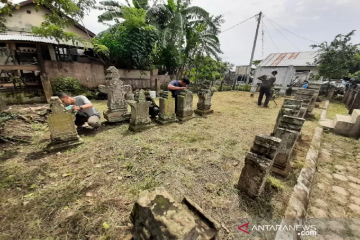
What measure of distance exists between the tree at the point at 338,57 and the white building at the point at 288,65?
336 centimetres

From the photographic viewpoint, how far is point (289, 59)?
16.6 metres

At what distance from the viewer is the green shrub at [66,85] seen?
22.5 feet

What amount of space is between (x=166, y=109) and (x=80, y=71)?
21.3 ft

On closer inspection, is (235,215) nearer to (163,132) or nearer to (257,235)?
(257,235)

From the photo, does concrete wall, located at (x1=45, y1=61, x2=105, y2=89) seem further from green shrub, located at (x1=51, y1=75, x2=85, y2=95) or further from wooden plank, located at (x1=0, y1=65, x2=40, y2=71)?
wooden plank, located at (x1=0, y1=65, x2=40, y2=71)

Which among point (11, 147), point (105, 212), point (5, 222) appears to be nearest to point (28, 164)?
point (11, 147)

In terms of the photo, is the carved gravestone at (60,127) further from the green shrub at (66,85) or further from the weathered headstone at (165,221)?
the green shrub at (66,85)

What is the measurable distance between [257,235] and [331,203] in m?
1.41

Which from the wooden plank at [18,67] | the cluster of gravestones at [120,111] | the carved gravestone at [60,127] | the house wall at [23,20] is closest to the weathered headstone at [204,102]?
the cluster of gravestones at [120,111]

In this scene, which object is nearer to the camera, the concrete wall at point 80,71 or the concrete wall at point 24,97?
the concrete wall at point 24,97

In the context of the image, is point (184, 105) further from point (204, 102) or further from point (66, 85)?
point (66, 85)

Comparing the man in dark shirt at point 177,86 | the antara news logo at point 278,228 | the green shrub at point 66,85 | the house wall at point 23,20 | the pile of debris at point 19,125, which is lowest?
the antara news logo at point 278,228

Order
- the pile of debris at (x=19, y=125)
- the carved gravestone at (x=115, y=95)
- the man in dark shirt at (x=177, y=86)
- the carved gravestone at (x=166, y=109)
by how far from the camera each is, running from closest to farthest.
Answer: the pile of debris at (x=19, y=125) → the carved gravestone at (x=115, y=95) → the carved gravestone at (x=166, y=109) → the man in dark shirt at (x=177, y=86)

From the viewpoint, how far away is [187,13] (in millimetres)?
10180
